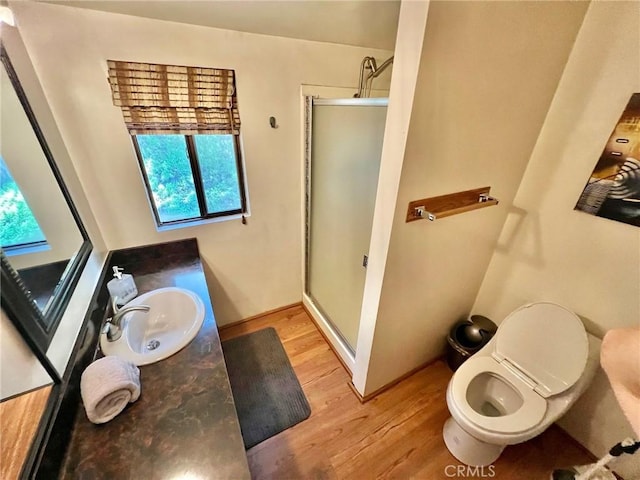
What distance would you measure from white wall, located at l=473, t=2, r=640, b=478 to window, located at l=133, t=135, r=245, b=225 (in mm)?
1734

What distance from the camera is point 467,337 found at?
1729mm

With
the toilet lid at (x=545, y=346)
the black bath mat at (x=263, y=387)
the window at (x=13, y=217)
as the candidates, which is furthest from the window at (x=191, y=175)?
the toilet lid at (x=545, y=346)

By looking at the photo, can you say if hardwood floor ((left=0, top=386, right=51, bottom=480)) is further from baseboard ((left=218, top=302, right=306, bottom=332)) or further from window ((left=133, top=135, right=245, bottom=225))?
baseboard ((left=218, top=302, right=306, bottom=332))

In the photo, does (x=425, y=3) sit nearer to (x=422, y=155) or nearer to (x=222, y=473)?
(x=422, y=155)

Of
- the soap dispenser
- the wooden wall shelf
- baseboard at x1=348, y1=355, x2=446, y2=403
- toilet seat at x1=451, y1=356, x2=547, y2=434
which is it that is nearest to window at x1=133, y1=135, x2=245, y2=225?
the soap dispenser

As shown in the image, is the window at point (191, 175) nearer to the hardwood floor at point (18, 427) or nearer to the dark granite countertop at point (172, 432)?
the dark granite countertop at point (172, 432)

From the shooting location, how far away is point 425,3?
28.1 inches

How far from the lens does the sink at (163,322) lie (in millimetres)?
1085

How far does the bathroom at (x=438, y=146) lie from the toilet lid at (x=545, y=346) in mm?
162

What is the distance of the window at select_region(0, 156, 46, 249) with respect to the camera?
730 mm

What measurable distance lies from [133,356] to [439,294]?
1542mm

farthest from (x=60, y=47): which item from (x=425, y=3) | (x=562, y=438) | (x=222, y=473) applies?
(x=562, y=438)

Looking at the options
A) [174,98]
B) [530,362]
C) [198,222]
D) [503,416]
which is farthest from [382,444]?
[174,98]

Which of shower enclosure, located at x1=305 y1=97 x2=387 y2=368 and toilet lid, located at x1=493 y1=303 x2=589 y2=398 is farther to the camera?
shower enclosure, located at x1=305 y1=97 x2=387 y2=368
